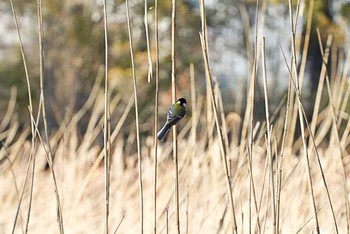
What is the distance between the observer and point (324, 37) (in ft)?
18.0

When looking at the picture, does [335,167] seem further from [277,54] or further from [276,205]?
[277,54]

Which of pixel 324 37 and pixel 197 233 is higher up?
pixel 324 37

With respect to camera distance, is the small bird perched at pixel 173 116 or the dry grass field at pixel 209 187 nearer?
the small bird perched at pixel 173 116

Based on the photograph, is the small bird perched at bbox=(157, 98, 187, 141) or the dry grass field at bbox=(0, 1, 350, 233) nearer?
the small bird perched at bbox=(157, 98, 187, 141)

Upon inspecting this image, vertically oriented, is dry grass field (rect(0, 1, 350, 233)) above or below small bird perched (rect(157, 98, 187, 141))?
below

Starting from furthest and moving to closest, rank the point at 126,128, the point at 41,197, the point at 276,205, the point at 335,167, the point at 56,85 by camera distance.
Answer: the point at 56,85 → the point at 126,128 → the point at 41,197 → the point at 335,167 → the point at 276,205

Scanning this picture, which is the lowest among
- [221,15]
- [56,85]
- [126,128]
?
[126,128]

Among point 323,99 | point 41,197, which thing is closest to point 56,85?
point 323,99

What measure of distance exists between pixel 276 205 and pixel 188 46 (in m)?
4.77

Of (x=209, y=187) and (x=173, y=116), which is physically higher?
(x=173, y=116)

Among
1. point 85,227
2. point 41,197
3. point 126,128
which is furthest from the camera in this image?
point 126,128

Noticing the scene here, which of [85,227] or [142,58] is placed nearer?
[85,227]

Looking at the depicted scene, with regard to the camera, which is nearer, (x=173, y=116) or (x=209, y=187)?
(x=173, y=116)

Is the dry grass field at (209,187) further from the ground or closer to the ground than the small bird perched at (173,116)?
closer to the ground
